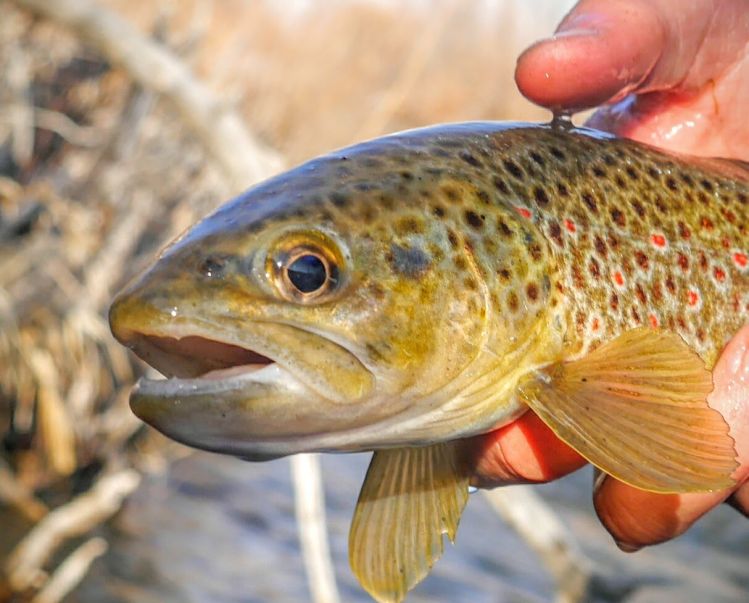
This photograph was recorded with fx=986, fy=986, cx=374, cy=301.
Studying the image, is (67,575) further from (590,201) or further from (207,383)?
(590,201)

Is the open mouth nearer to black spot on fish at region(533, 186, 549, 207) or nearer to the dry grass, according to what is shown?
black spot on fish at region(533, 186, 549, 207)

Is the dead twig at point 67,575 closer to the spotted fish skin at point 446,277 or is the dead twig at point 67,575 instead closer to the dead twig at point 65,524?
the dead twig at point 65,524

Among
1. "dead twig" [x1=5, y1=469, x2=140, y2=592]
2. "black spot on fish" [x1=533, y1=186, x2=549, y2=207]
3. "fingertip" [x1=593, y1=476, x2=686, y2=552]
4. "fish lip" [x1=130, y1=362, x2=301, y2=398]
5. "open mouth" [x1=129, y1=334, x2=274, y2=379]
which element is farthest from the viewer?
"dead twig" [x1=5, y1=469, x2=140, y2=592]

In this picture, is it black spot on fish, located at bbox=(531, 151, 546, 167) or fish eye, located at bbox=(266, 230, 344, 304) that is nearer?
fish eye, located at bbox=(266, 230, 344, 304)

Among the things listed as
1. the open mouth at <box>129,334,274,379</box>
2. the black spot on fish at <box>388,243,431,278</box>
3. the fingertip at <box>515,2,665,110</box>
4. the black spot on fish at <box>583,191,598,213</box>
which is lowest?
the open mouth at <box>129,334,274,379</box>

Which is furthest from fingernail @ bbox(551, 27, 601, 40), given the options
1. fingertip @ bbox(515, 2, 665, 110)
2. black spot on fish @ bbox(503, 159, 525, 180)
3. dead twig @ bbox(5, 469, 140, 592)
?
dead twig @ bbox(5, 469, 140, 592)

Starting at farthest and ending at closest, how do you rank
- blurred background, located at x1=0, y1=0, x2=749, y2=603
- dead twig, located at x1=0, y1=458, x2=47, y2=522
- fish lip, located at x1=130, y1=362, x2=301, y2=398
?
dead twig, located at x1=0, y1=458, x2=47, y2=522
blurred background, located at x1=0, y1=0, x2=749, y2=603
fish lip, located at x1=130, y1=362, x2=301, y2=398
